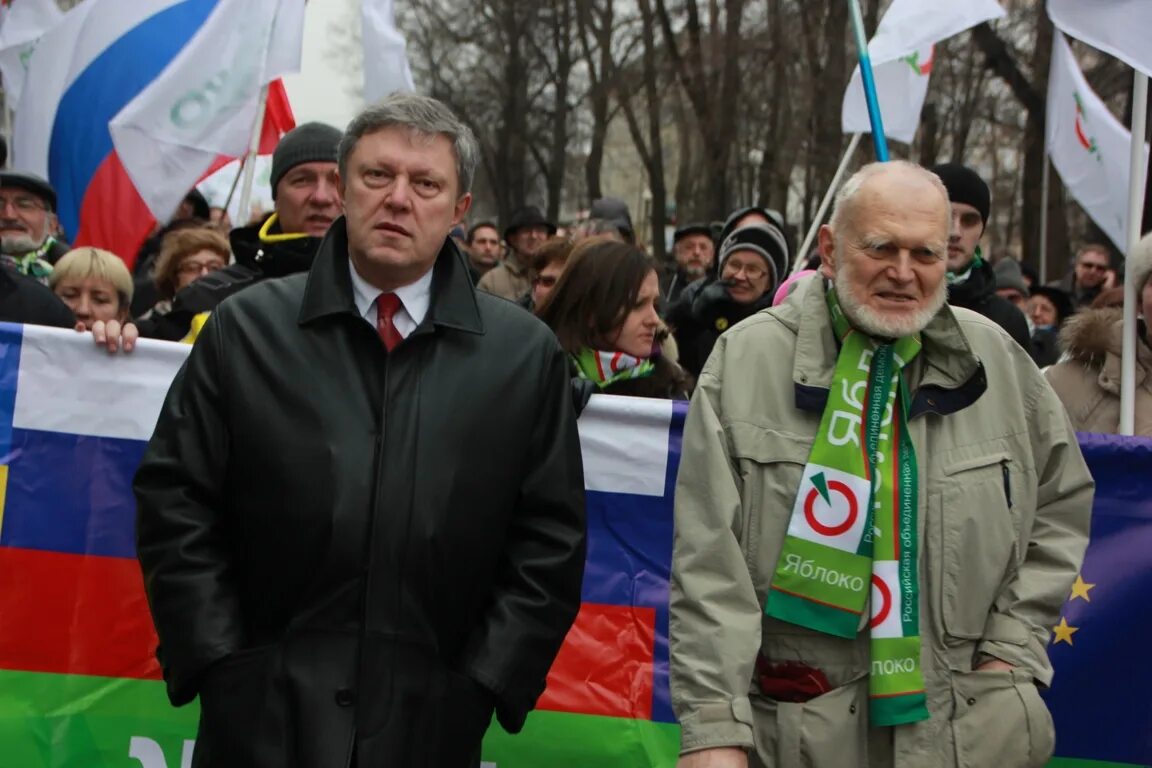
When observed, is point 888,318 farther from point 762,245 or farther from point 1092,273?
point 1092,273

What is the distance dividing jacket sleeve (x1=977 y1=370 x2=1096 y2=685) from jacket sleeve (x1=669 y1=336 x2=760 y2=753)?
20.3 inches

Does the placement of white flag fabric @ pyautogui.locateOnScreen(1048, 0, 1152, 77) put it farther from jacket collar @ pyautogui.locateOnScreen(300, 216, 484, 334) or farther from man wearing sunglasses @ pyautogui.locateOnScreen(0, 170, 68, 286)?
man wearing sunglasses @ pyautogui.locateOnScreen(0, 170, 68, 286)

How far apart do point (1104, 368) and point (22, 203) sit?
408 centimetres

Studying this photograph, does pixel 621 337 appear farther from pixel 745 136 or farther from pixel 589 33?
pixel 745 136

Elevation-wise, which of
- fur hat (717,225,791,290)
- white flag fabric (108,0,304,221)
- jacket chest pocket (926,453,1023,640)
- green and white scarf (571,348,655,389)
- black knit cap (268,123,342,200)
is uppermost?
white flag fabric (108,0,304,221)

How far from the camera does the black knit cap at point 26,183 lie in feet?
18.6

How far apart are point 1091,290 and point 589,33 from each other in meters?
19.6

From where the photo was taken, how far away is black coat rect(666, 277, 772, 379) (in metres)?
5.84

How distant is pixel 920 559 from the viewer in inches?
110

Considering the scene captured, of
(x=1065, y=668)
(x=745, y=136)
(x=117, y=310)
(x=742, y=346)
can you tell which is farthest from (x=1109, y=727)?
(x=745, y=136)

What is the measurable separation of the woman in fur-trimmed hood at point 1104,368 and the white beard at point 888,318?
1510 millimetres

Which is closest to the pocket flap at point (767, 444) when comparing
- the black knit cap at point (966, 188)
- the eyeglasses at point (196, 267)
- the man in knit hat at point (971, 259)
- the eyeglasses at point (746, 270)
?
the man in knit hat at point (971, 259)

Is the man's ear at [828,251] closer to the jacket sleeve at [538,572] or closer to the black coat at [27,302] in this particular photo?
the jacket sleeve at [538,572]

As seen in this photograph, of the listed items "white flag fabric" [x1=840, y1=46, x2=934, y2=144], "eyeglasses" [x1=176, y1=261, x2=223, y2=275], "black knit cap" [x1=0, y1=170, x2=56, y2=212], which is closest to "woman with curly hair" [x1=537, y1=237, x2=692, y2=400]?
"eyeglasses" [x1=176, y1=261, x2=223, y2=275]
